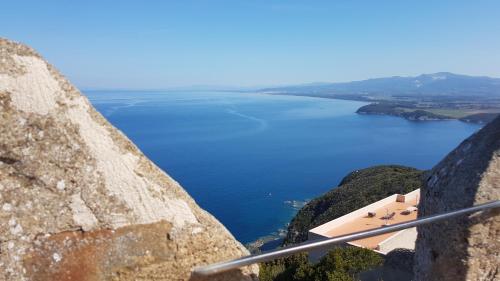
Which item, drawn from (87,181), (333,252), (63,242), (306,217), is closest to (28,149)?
(87,181)

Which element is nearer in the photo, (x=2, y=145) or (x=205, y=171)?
(x=2, y=145)

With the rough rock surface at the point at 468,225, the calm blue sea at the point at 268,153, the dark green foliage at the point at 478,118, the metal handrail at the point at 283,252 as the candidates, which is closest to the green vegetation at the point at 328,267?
the rough rock surface at the point at 468,225

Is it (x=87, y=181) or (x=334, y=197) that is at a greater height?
(x=87, y=181)

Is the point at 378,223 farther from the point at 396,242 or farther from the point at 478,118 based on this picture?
the point at 478,118

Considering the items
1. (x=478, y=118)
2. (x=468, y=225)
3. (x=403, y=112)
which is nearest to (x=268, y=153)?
(x=478, y=118)

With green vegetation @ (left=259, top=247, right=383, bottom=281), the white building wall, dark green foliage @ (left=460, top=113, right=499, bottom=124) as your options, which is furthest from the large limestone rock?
dark green foliage @ (left=460, top=113, right=499, bottom=124)

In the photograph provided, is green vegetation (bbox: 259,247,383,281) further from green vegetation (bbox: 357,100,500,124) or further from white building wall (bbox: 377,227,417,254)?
green vegetation (bbox: 357,100,500,124)

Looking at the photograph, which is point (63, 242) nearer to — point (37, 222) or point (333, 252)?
point (37, 222)
